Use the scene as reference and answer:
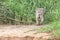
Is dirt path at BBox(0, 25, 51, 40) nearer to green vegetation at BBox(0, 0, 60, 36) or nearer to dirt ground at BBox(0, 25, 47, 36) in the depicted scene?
dirt ground at BBox(0, 25, 47, 36)

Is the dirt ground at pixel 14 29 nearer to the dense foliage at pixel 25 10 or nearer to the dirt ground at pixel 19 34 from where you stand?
the dirt ground at pixel 19 34

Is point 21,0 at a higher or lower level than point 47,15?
higher

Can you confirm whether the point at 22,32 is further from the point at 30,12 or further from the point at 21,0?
the point at 21,0

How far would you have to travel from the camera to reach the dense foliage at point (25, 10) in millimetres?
6702

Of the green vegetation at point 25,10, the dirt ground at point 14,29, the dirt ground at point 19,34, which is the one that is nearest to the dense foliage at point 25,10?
the green vegetation at point 25,10

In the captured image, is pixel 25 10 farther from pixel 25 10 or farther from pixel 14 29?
pixel 14 29

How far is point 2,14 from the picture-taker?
6980 millimetres

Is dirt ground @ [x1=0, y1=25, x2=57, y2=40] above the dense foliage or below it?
below

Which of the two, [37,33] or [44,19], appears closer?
[37,33]

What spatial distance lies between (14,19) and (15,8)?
0.49 m

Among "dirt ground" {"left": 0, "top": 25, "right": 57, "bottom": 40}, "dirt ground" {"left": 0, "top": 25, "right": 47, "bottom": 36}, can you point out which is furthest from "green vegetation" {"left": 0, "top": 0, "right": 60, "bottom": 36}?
"dirt ground" {"left": 0, "top": 25, "right": 57, "bottom": 40}

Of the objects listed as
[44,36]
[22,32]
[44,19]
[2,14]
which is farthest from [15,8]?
[44,36]

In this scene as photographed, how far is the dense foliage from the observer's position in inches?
264

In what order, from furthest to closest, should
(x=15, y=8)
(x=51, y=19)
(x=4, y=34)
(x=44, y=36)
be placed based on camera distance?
(x=15, y=8), (x=51, y=19), (x=4, y=34), (x=44, y=36)
